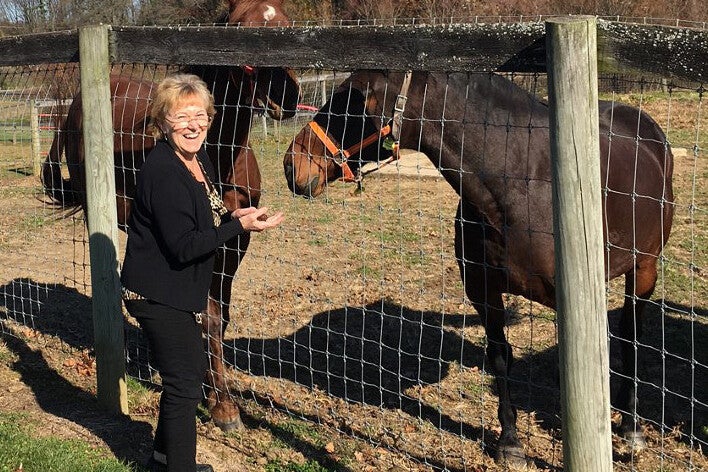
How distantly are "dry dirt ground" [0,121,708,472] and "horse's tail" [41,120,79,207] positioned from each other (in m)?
0.27

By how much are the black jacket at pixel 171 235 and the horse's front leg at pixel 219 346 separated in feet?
3.83

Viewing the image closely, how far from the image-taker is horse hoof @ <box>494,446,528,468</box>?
182 inches

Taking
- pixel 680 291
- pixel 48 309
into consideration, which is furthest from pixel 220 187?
pixel 680 291

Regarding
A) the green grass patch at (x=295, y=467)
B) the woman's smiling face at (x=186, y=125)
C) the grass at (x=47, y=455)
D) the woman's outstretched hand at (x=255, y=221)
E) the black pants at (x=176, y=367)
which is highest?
the woman's smiling face at (x=186, y=125)

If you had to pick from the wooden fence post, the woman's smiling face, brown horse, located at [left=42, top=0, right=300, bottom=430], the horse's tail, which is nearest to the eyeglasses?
the woman's smiling face

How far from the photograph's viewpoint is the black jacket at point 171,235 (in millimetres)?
3619

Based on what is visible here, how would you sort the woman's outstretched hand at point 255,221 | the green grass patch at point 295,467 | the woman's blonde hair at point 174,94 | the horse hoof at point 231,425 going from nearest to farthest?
the woman's outstretched hand at point 255,221, the woman's blonde hair at point 174,94, the green grass patch at point 295,467, the horse hoof at point 231,425

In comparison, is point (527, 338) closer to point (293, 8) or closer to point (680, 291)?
point (680, 291)

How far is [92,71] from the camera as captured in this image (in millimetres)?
4836

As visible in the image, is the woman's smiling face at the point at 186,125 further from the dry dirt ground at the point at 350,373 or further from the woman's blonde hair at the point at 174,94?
the dry dirt ground at the point at 350,373

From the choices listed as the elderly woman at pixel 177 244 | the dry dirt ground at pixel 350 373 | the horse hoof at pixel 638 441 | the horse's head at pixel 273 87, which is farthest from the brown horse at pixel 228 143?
the horse hoof at pixel 638 441

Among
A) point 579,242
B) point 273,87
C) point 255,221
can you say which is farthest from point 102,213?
point 579,242

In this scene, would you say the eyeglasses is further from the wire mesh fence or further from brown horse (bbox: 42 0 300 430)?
brown horse (bbox: 42 0 300 430)

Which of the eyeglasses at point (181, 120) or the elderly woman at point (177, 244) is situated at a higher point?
the eyeglasses at point (181, 120)
